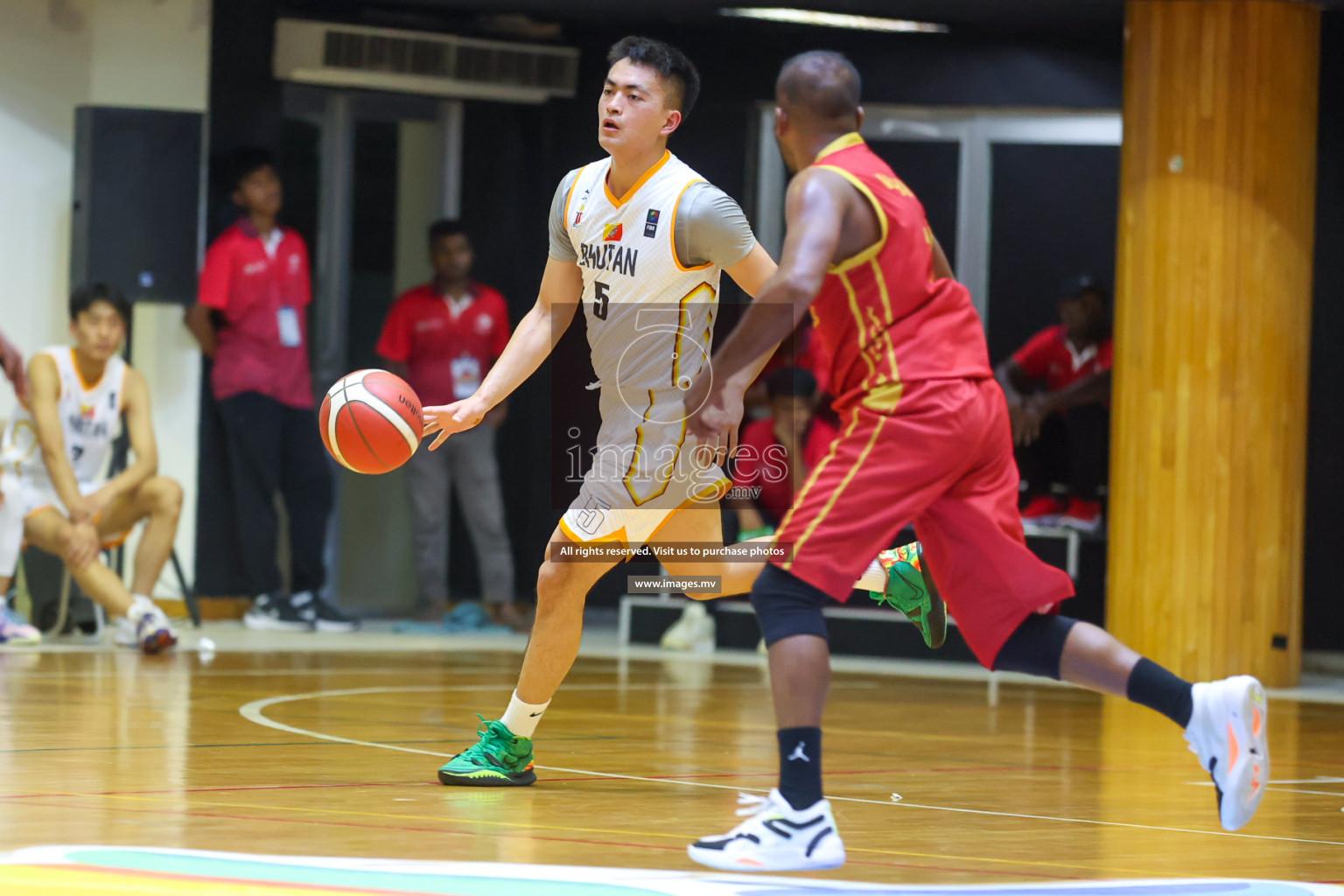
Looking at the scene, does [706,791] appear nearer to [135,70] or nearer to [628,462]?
[628,462]

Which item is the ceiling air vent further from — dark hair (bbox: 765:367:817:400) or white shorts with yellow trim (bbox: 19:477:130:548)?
white shorts with yellow trim (bbox: 19:477:130:548)

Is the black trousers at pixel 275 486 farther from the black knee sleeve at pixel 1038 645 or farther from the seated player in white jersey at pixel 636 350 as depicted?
the black knee sleeve at pixel 1038 645

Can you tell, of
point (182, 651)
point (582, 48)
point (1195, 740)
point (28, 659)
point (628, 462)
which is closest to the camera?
point (1195, 740)

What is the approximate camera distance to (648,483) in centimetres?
427

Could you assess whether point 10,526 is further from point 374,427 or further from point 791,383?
point 374,427

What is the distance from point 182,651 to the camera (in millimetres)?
8117

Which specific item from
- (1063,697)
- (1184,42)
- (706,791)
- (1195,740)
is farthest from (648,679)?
(1195,740)

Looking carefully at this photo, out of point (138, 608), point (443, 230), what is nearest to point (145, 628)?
point (138, 608)

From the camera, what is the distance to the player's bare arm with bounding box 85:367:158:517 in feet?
27.7

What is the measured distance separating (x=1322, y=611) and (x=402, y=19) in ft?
20.8

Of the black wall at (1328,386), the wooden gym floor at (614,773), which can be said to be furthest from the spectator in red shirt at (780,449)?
the black wall at (1328,386)

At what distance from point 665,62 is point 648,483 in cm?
103

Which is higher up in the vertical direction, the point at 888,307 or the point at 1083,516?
the point at 888,307

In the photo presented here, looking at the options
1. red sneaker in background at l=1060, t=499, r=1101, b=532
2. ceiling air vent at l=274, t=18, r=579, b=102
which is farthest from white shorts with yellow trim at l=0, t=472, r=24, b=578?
red sneaker in background at l=1060, t=499, r=1101, b=532
